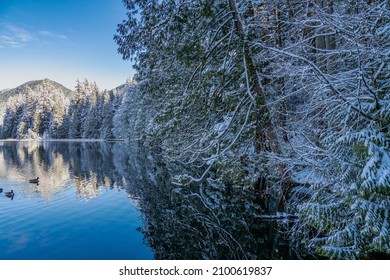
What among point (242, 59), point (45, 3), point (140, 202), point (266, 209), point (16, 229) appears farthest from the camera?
point (140, 202)

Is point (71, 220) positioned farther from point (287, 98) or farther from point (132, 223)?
point (287, 98)

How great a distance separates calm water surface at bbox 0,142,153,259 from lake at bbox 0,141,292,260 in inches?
1.0

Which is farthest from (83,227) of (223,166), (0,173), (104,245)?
(0,173)

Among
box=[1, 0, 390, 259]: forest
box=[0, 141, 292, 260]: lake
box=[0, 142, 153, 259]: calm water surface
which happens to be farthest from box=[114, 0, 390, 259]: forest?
box=[0, 142, 153, 259]: calm water surface

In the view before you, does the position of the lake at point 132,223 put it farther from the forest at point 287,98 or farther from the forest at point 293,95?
the forest at point 293,95

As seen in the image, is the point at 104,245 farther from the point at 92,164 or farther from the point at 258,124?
the point at 92,164

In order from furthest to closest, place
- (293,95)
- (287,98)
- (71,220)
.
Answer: (71,220)
(287,98)
(293,95)

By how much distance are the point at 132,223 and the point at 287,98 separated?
674 cm

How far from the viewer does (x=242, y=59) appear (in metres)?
6.07

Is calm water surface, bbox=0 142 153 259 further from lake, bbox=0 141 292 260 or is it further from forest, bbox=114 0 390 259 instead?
forest, bbox=114 0 390 259

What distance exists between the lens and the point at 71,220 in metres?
9.86

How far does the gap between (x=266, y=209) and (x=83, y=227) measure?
6.56 meters

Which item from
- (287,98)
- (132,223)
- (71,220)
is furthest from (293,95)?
(71,220)
